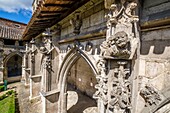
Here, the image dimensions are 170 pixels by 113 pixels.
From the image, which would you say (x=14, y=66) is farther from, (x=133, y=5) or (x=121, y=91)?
(x=133, y=5)

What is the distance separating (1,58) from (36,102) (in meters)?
8.89

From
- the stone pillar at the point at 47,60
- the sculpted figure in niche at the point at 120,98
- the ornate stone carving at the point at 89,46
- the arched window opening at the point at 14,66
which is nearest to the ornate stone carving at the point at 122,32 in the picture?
the sculpted figure in niche at the point at 120,98

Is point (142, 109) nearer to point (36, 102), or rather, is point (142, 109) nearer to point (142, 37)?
point (142, 37)

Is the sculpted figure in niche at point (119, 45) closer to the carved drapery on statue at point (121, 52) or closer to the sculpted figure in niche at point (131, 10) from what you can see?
the carved drapery on statue at point (121, 52)

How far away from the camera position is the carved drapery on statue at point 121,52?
60.7 inches

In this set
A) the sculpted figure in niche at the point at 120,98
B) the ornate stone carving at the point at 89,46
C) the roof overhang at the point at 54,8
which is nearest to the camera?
the sculpted figure in niche at the point at 120,98

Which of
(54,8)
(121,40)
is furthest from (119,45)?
(54,8)

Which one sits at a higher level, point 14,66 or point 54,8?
point 54,8

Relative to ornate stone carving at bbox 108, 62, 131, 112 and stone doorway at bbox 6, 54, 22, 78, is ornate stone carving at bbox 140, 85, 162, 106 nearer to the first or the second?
ornate stone carving at bbox 108, 62, 131, 112

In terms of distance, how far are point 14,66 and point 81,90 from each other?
38.0 feet

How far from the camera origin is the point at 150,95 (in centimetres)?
156

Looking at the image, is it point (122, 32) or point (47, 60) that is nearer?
point (122, 32)

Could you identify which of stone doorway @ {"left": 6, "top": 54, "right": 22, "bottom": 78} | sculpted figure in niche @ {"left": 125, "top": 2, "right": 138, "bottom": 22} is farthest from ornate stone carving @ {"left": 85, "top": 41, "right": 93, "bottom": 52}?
stone doorway @ {"left": 6, "top": 54, "right": 22, "bottom": 78}

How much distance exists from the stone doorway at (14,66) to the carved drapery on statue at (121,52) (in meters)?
17.7
